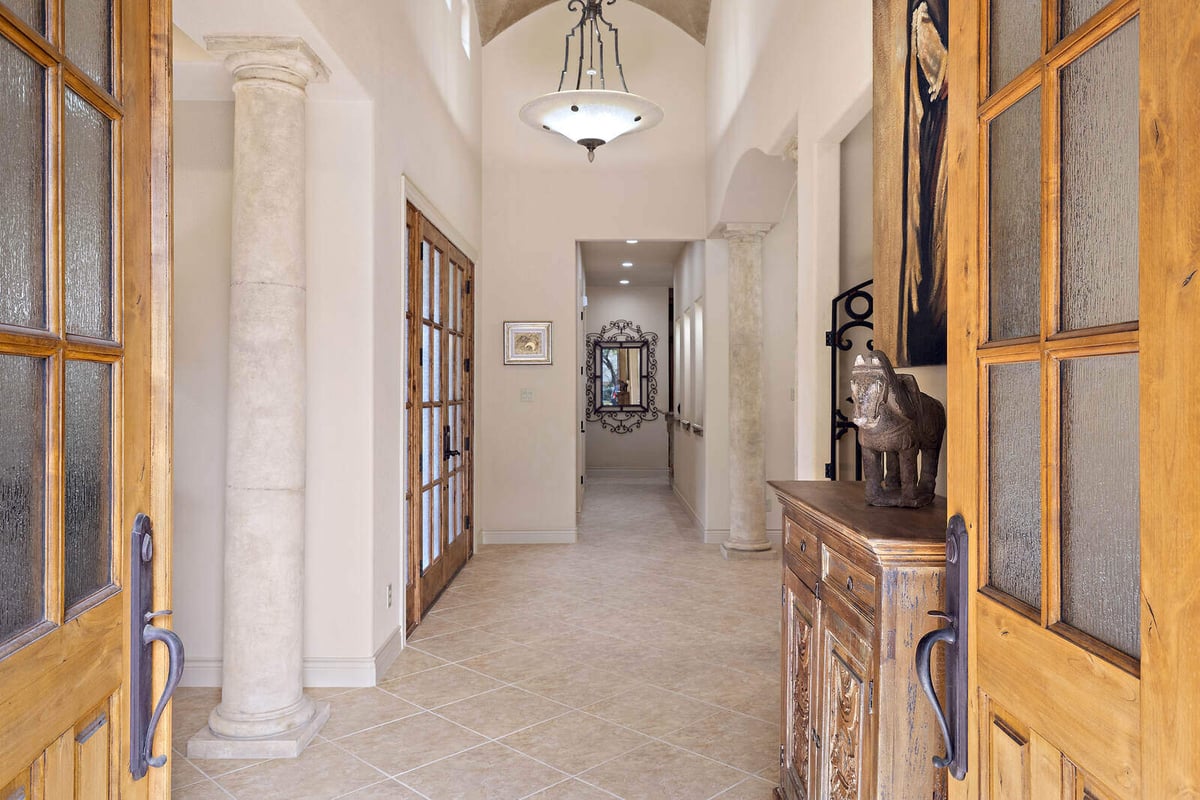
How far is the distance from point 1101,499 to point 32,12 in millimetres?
1330

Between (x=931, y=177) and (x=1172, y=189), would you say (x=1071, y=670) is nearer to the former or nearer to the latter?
(x=1172, y=189)

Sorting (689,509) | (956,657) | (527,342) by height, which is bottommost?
(689,509)

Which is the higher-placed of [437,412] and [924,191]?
[924,191]

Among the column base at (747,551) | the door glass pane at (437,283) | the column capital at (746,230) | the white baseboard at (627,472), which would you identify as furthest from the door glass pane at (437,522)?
the white baseboard at (627,472)

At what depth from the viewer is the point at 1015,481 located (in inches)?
43.8

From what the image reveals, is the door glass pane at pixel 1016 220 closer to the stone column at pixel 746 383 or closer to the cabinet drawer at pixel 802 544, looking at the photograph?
the cabinet drawer at pixel 802 544

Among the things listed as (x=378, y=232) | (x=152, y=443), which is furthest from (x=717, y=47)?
(x=152, y=443)

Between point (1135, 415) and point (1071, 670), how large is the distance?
1.02 ft

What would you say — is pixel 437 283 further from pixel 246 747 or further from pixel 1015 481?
pixel 1015 481

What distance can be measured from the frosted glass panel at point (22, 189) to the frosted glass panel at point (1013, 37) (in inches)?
47.6

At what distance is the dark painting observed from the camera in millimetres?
2086

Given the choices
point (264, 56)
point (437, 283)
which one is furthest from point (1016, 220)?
point (437, 283)

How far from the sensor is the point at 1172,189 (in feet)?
2.50

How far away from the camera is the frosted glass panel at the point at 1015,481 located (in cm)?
106
